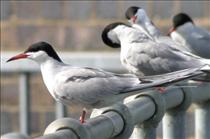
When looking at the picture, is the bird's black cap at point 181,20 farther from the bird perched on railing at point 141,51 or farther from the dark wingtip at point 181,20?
the bird perched on railing at point 141,51

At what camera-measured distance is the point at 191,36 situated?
5.10 metres

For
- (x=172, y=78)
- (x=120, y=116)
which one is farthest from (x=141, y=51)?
(x=120, y=116)

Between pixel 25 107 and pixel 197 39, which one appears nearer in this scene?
pixel 25 107

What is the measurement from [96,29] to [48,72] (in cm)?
296

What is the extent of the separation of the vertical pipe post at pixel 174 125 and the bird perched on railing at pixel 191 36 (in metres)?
2.08

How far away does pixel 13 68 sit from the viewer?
432 cm

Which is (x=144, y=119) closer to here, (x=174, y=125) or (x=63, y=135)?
(x=174, y=125)

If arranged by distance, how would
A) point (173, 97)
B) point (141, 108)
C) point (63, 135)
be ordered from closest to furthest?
point (63, 135), point (141, 108), point (173, 97)

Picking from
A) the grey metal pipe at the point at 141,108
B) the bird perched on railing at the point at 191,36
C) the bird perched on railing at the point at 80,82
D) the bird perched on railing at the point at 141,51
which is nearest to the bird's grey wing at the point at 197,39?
the bird perched on railing at the point at 191,36

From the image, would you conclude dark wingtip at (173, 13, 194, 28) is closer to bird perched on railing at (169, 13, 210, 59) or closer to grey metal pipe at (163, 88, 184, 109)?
bird perched on railing at (169, 13, 210, 59)

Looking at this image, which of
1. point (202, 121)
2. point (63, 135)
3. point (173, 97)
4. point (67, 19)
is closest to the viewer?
point (63, 135)

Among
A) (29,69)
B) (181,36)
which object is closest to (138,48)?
(29,69)

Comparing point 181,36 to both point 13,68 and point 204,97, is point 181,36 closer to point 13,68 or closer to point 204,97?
point 13,68

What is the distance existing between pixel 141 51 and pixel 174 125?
145 centimetres
